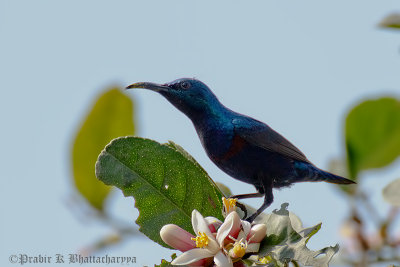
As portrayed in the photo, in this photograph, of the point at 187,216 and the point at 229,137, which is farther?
the point at 229,137

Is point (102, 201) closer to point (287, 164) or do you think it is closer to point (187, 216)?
point (287, 164)

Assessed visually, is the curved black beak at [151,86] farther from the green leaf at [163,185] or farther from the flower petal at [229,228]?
the flower petal at [229,228]

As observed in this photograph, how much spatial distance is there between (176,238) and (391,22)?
168 cm

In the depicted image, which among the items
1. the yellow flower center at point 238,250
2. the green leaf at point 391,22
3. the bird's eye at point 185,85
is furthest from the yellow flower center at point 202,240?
the green leaf at point 391,22

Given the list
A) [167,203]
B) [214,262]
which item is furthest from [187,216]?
[214,262]

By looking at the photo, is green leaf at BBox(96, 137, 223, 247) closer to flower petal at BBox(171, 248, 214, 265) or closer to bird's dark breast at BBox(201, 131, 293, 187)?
flower petal at BBox(171, 248, 214, 265)

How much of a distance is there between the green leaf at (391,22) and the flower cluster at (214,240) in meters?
1.44

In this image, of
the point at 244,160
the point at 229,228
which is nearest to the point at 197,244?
the point at 229,228

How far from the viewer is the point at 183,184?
2.78m

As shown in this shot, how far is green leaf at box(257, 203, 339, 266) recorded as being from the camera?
2.37 meters

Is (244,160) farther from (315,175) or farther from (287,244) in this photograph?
(287,244)

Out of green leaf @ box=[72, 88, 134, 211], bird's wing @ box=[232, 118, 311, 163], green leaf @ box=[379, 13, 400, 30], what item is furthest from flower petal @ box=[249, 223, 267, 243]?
green leaf @ box=[72, 88, 134, 211]

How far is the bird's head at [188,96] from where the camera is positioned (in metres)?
3.64

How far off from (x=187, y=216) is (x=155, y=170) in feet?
0.76
